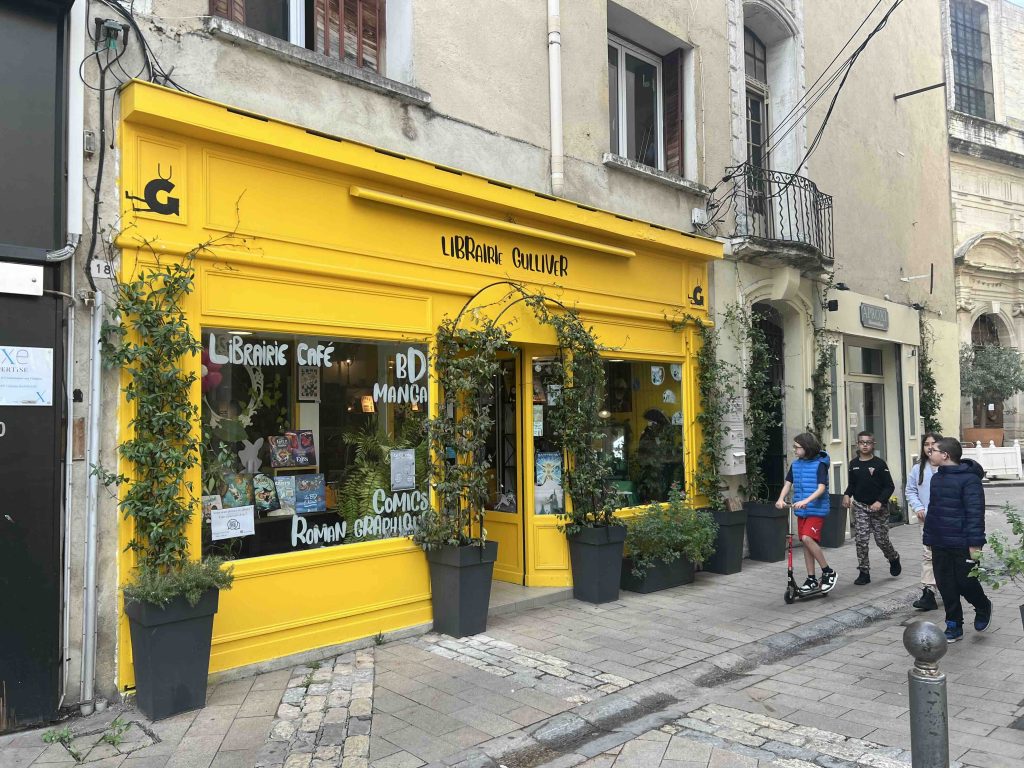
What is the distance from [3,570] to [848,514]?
1030 cm

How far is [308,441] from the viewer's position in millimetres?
6035

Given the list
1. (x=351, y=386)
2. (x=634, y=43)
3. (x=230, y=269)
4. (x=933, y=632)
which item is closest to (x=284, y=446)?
(x=351, y=386)

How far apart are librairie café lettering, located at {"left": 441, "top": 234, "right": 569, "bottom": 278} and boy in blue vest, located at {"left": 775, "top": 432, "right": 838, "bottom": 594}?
9.57 ft

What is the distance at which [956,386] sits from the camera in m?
14.8

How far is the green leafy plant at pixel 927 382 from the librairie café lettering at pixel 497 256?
352 inches

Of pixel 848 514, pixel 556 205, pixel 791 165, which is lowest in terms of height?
pixel 848 514

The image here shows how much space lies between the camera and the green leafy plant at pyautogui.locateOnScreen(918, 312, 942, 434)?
45.2 ft

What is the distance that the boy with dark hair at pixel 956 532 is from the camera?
611cm

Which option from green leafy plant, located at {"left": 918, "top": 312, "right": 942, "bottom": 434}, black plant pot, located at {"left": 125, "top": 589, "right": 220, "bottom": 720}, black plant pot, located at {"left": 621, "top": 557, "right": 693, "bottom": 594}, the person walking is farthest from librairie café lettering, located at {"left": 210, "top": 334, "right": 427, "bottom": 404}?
green leafy plant, located at {"left": 918, "top": 312, "right": 942, "bottom": 434}

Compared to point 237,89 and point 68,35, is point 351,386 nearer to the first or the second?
point 237,89

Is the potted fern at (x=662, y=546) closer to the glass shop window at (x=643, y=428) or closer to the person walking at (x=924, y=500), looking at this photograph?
the glass shop window at (x=643, y=428)

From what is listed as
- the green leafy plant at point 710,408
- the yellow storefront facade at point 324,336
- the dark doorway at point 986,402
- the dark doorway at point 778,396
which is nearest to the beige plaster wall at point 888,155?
the dark doorway at point 778,396

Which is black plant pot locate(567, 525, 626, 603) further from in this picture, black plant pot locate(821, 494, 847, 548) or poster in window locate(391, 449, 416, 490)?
black plant pot locate(821, 494, 847, 548)

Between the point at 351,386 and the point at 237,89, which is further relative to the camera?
the point at 351,386
